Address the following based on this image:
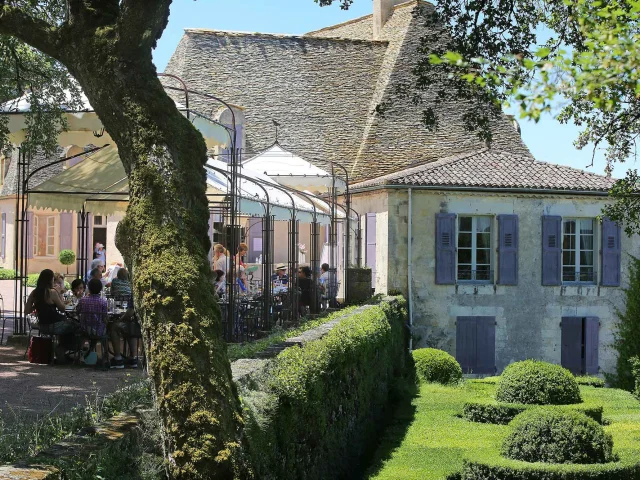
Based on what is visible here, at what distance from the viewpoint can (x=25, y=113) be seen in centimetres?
1279

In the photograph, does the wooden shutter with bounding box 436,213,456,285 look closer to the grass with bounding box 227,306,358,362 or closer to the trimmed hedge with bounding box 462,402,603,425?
the trimmed hedge with bounding box 462,402,603,425

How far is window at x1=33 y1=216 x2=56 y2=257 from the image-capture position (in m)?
37.5

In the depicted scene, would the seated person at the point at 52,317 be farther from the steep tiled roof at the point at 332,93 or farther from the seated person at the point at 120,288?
the steep tiled roof at the point at 332,93

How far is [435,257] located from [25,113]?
1435 centimetres

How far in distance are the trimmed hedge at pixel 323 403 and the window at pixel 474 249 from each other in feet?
29.0

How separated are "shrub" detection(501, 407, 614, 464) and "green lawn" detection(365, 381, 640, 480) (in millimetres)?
340

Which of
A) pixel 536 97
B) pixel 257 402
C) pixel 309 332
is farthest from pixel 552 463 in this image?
pixel 536 97

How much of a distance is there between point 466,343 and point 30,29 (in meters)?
20.3

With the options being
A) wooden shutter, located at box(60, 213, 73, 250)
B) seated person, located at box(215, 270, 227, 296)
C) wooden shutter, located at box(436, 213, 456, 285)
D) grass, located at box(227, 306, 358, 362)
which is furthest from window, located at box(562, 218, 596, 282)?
wooden shutter, located at box(60, 213, 73, 250)

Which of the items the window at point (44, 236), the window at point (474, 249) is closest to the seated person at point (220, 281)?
the window at point (474, 249)

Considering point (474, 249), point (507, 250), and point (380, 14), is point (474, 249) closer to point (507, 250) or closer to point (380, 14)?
point (507, 250)

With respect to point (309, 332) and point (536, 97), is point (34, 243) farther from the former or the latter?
point (536, 97)

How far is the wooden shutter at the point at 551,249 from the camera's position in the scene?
85.0 ft

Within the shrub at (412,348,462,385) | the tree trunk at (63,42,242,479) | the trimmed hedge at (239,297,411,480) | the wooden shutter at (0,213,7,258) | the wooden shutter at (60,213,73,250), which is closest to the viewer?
the tree trunk at (63,42,242,479)
